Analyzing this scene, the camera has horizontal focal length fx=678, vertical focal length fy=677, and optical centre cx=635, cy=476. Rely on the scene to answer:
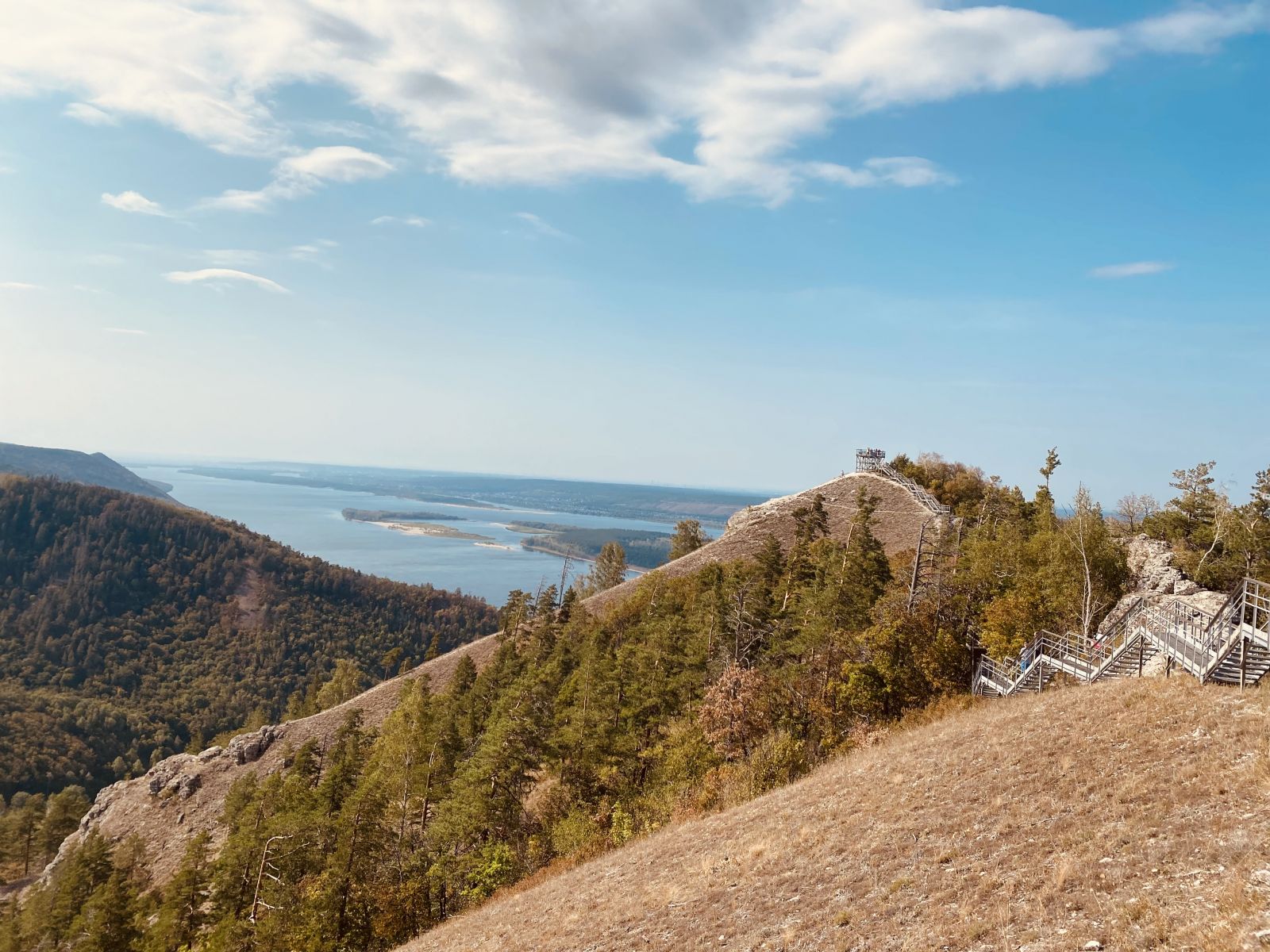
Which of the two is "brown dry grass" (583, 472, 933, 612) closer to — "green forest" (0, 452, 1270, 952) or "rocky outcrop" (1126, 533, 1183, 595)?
"green forest" (0, 452, 1270, 952)

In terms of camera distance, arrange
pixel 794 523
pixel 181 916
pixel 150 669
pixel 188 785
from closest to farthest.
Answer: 1. pixel 181 916
2. pixel 188 785
3. pixel 794 523
4. pixel 150 669

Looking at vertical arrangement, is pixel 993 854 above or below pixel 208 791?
above

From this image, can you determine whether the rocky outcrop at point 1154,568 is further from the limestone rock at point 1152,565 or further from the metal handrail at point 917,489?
the metal handrail at point 917,489

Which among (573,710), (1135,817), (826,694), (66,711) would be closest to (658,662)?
(573,710)

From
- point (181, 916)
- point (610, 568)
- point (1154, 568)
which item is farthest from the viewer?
point (610, 568)

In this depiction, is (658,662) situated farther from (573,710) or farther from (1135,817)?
(1135,817)

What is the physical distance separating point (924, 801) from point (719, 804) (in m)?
11.8

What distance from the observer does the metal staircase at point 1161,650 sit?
1788 cm

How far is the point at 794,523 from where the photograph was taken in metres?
67.2

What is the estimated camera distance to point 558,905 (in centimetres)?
1975

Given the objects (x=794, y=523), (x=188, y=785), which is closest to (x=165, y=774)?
(x=188, y=785)

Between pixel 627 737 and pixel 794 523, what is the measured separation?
37571 mm

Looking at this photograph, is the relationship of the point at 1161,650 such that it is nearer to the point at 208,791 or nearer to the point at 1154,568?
the point at 1154,568

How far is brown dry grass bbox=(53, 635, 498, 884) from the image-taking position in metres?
57.2
